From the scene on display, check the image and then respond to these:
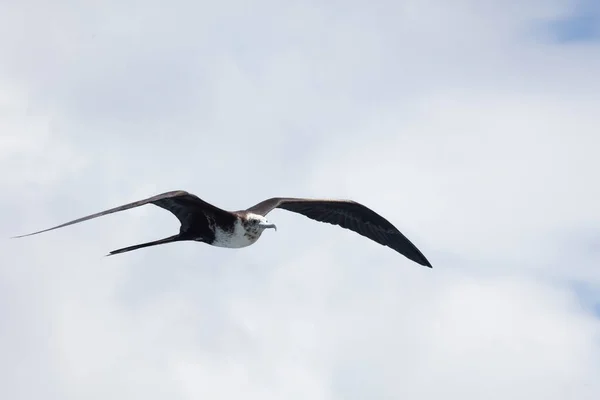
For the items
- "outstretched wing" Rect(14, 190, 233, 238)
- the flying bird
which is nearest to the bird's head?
the flying bird

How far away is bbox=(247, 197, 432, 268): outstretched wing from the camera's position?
14.2 meters

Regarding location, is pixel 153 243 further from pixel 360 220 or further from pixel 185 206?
pixel 360 220

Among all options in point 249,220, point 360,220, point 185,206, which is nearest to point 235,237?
point 249,220

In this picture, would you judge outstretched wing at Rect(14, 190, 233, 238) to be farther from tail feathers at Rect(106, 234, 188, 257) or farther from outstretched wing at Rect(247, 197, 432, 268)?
outstretched wing at Rect(247, 197, 432, 268)

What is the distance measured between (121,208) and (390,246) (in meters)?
6.36

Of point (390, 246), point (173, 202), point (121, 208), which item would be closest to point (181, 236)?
point (173, 202)

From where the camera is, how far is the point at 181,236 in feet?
39.1

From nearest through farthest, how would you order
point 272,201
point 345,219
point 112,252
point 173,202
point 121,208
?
1. point 121,208
2. point 112,252
3. point 173,202
4. point 272,201
5. point 345,219

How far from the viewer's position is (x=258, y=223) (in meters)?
12.3

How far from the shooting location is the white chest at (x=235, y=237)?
39.7 ft

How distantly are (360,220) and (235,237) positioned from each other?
117 inches

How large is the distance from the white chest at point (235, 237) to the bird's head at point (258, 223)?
0.35 feet

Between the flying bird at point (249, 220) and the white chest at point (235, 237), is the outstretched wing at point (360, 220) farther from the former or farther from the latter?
the white chest at point (235, 237)

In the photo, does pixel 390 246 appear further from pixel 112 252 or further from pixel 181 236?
pixel 112 252
